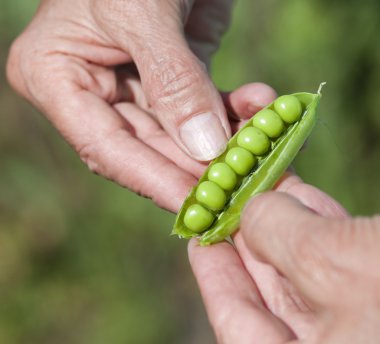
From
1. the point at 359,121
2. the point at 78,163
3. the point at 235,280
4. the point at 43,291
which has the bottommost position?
the point at 43,291

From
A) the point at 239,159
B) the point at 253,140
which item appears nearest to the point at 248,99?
the point at 253,140

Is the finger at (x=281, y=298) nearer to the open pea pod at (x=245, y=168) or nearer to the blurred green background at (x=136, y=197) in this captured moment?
the open pea pod at (x=245, y=168)

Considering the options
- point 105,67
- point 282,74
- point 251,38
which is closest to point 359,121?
point 282,74

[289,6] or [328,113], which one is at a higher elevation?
[289,6]

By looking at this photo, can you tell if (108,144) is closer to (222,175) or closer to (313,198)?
(222,175)

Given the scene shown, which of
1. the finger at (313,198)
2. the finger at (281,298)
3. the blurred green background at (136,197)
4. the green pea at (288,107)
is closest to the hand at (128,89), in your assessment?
the green pea at (288,107)

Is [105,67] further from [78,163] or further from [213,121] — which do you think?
[78,163]
